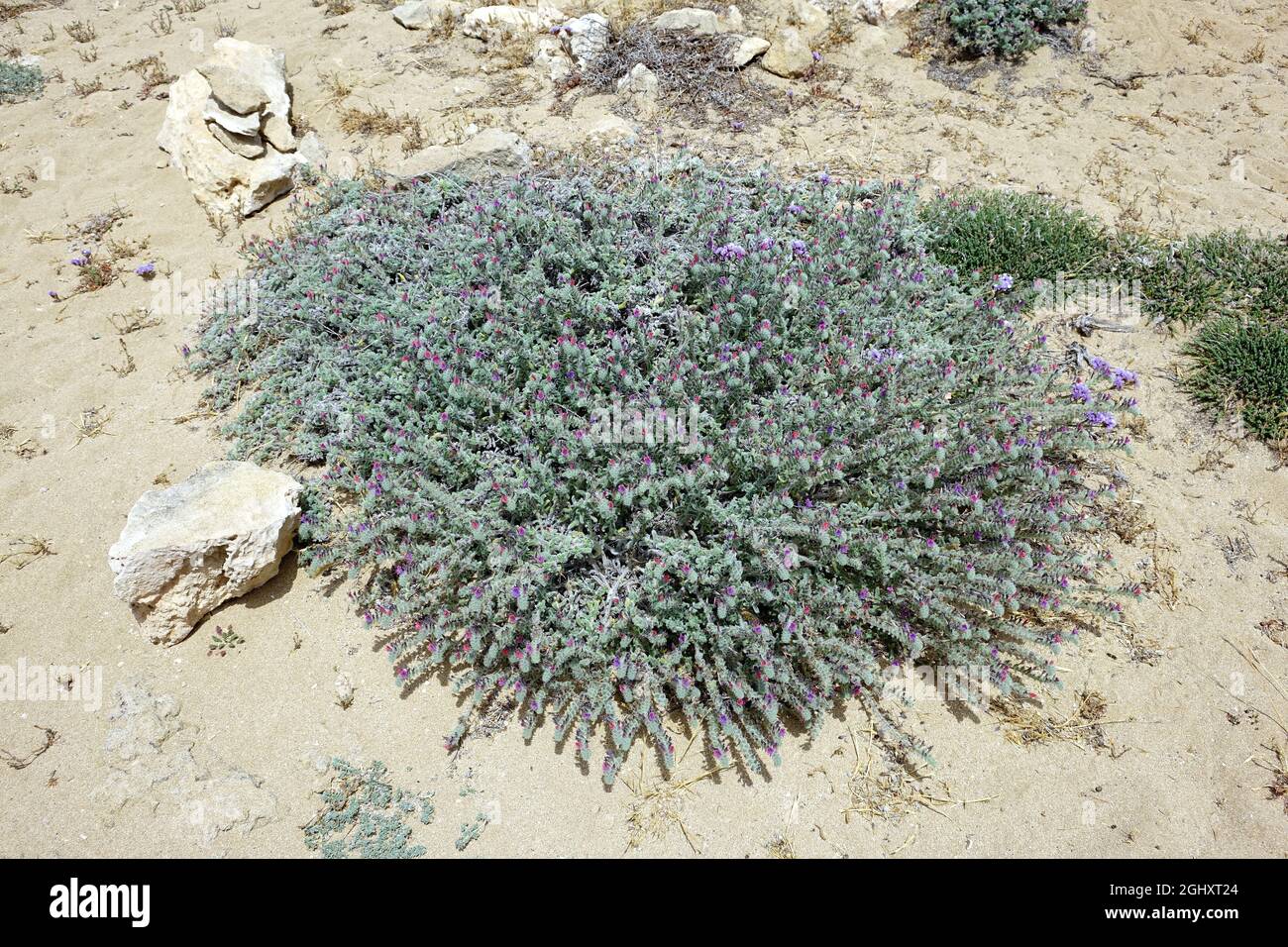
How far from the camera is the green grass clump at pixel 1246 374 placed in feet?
15.8

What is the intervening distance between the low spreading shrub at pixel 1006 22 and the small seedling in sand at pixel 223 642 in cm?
860

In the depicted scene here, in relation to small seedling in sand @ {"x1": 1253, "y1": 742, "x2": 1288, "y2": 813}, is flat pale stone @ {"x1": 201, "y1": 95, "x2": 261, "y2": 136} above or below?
above

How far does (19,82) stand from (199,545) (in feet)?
27.6

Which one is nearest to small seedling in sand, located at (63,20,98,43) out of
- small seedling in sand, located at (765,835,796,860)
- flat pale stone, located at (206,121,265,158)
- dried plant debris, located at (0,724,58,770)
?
flat pale stone, located at (206,121,265,158)

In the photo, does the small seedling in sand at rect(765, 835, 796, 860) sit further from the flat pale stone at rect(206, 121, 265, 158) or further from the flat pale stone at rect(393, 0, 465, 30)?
the flat pale stone at rect(393, 0, 465, 30)

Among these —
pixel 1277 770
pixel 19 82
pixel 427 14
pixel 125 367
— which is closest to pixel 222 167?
pixel 125 367

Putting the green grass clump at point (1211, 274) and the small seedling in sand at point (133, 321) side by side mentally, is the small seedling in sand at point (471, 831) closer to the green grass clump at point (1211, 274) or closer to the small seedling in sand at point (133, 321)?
the small seedling in sand at point (133, 321)

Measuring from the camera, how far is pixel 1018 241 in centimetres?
569

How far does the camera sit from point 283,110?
23.6ft

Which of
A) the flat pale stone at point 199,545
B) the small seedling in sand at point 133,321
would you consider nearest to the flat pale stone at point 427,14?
the small seedling in sand at point 133,321

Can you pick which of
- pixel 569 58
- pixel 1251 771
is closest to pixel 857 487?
pixel 1251 771

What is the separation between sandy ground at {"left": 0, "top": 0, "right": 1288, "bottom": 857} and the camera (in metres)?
3.49

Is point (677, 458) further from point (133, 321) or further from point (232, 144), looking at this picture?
point (232, 144)

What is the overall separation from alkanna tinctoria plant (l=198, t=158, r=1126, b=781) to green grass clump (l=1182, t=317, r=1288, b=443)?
647 mm
